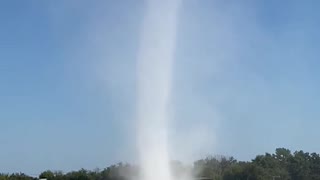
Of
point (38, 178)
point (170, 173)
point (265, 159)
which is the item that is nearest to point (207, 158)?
point (265, 159)

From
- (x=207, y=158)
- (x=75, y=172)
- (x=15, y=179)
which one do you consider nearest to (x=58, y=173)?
(x=75, y=172)

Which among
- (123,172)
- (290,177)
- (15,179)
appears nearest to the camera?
(123,172)

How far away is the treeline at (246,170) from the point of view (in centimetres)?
9644

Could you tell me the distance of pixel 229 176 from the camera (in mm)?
101000

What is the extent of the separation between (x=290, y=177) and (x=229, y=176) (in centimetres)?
2079

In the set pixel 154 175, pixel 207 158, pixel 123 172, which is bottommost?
pixel 154 175

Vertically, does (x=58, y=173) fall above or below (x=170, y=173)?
above

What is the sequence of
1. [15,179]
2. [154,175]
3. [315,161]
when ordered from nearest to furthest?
[154,175]
[15,179]
[315,161]

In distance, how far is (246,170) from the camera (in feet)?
326

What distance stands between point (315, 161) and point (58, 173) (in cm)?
6226

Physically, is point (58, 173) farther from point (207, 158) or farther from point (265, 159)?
point (265, 159)

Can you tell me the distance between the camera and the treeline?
96.4 meters

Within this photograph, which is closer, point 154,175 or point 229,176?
point 154,175

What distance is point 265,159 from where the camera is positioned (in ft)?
367
